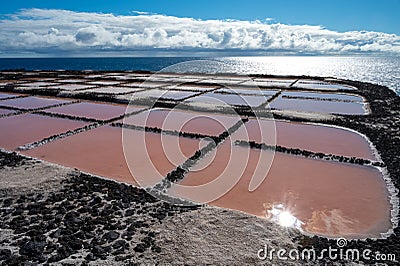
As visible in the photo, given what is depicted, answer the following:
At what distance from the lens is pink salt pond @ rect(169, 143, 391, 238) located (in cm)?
588

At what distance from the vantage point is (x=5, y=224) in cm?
534

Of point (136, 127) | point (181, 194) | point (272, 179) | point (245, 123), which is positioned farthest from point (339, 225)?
point (136, 127)

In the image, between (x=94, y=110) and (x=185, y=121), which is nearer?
(x=185, y=121)

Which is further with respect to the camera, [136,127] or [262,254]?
[136,127]

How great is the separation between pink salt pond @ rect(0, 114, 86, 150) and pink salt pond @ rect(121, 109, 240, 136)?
2.66 metres

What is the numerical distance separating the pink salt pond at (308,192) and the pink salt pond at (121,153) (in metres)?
1.09

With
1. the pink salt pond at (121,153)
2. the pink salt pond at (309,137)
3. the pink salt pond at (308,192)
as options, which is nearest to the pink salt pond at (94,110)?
the pink salt pond at (121,153)

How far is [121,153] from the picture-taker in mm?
9531

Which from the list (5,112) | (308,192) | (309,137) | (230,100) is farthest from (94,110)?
(308,192)

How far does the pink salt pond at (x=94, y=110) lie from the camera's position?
594 inches

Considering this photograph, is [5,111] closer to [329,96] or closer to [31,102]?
[31,102]

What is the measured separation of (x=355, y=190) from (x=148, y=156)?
5652mm

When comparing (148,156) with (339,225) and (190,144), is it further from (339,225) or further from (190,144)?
(339,225)

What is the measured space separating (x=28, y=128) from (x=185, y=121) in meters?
6.52
